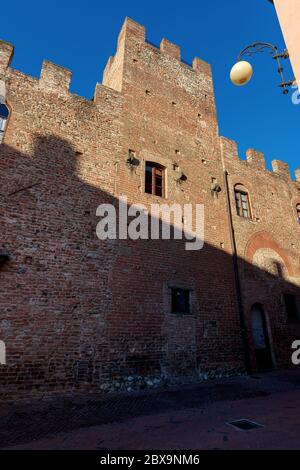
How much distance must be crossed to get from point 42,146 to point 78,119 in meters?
1.64

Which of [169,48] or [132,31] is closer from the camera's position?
[132,31]

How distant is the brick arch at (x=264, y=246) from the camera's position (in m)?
10.6

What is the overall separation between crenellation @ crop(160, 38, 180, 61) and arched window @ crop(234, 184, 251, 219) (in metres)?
6.41

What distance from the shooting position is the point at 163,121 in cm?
1025

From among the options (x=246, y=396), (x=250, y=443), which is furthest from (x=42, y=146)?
(x=246, y=396)

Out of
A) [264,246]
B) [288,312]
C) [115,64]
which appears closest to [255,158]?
[264,246]

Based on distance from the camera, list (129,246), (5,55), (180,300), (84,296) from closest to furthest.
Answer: (84,296) < (5,55) < (129,246) < (180,300)

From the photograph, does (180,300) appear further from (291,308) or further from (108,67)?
(108,67)

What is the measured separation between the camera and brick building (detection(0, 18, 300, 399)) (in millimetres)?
6145

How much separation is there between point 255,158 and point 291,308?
7.05 metres

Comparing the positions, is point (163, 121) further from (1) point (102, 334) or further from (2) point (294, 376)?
(2) point (294, 376)

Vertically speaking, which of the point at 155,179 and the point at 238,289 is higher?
the point at 155,179

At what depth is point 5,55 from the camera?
298 inches

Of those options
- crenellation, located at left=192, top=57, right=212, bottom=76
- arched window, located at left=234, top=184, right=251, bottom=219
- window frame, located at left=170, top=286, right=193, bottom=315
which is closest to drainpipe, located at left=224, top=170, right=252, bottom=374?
arched window, located at left=234, top=184, right=251, bottom=219
